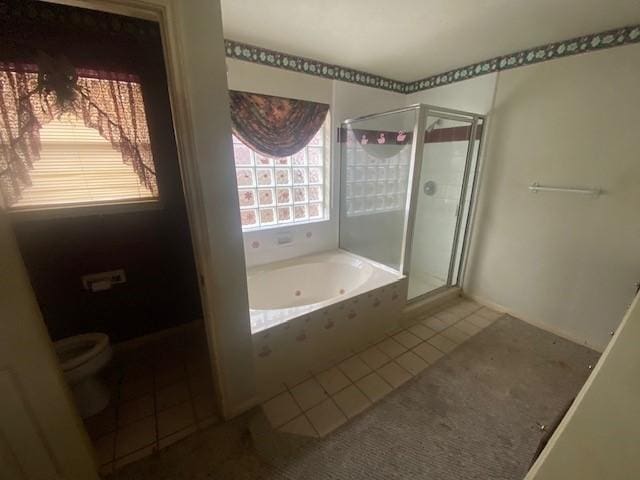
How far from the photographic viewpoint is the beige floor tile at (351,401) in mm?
1417

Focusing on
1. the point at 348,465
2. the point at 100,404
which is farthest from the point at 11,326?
the point at 348,465

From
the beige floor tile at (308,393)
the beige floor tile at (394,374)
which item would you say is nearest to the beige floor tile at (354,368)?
the beige floor tile at (394,374)

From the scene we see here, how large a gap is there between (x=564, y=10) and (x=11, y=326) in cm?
283

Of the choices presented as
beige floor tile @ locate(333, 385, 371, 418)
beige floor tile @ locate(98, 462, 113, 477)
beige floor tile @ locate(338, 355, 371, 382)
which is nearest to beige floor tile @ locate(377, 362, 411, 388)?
beige floor tile @ locate(338, 355, 371, 382)

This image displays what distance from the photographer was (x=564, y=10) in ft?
4.52

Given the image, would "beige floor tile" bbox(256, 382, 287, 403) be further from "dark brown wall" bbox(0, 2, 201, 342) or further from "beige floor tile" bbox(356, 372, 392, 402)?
"dark brown wall" bbox(0, 2, 201, 342)

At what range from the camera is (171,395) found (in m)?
1.51

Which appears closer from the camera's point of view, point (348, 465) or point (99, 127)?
point (348, 465)

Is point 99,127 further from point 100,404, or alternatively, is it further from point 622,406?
point 622,406

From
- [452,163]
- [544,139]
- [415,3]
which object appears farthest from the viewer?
[452,163]

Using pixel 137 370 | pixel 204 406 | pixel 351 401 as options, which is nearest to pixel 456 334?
pixel 351 401

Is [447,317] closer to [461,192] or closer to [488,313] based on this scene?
[488,313]

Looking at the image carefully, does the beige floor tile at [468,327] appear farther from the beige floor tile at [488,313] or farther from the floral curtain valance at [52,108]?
the floral curtain valance at [52,108]

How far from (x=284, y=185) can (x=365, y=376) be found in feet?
5.61
